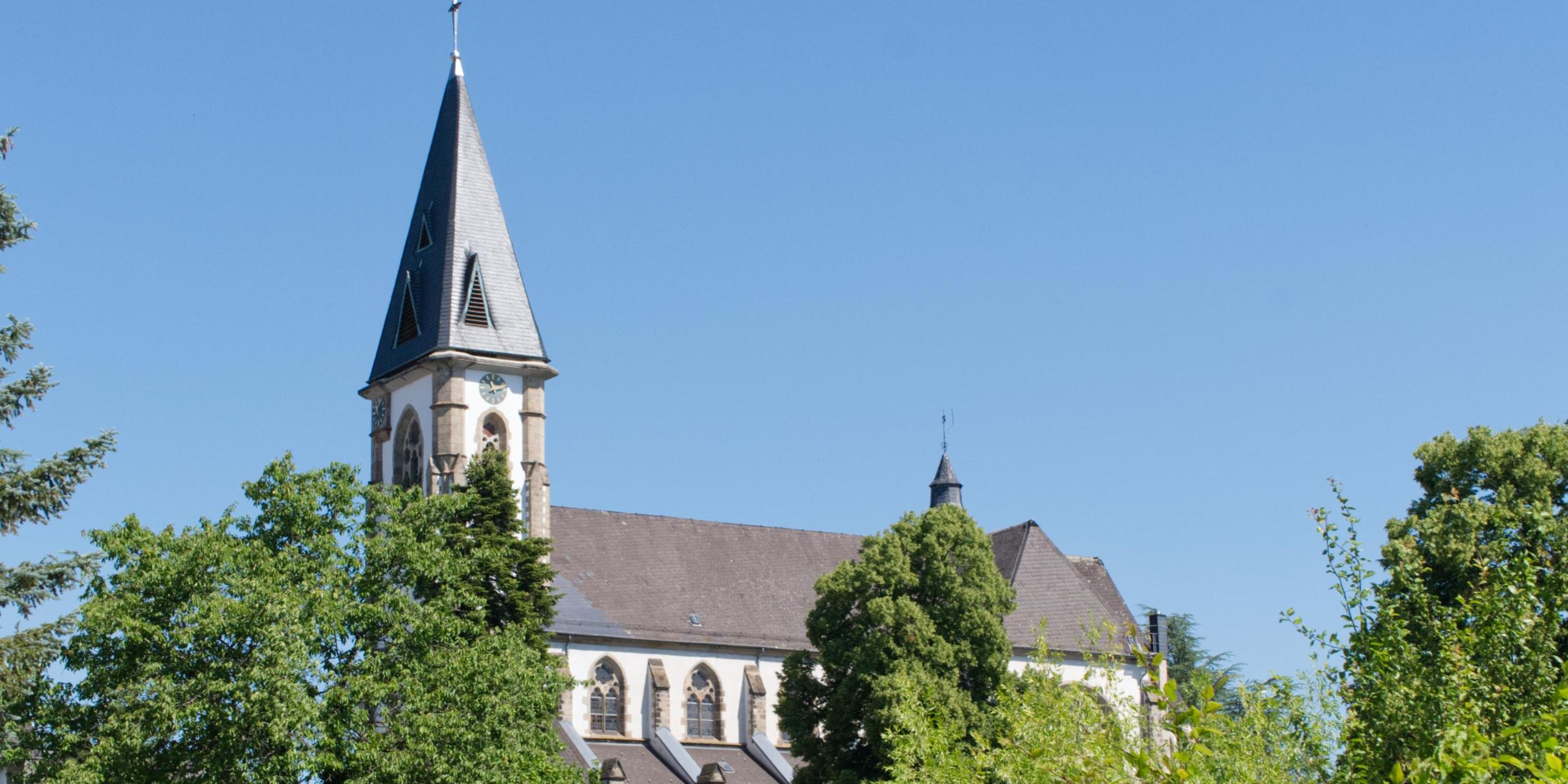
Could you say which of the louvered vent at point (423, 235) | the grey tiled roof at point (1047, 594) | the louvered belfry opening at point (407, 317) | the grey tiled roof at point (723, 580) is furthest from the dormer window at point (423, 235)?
the grey tiled roof at point (1047, 594)

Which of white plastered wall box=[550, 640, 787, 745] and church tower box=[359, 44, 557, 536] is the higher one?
church tower box=[359, 44, 557, 536]

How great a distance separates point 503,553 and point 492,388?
13198 millimetres

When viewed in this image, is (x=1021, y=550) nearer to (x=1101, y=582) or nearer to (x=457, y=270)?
(x=1101, y=582)

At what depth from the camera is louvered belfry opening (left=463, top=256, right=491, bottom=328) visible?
158ft

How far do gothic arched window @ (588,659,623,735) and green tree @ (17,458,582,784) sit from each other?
56.8 feet

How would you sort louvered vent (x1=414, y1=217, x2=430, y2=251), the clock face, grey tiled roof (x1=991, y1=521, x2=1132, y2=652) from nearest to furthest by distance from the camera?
the clock face, louvered vent (x1=414, y1=217, x2=430, y2=251), grey tiled roof (x1=991, y1=521, x2=1132, y2=652)

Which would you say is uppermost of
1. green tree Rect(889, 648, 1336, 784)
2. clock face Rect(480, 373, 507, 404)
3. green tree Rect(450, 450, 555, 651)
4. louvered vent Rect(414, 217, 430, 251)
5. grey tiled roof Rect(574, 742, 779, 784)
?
louvered vent Rect(414, 217, 430, 251)

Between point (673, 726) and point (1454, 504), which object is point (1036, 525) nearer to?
point (673, 726)

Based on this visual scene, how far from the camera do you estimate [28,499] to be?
20500 mm

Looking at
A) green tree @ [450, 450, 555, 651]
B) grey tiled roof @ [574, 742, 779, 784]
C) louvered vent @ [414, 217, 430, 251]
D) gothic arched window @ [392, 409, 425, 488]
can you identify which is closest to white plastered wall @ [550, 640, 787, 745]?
grey tiled roof @ [574, 742, 779, 784]

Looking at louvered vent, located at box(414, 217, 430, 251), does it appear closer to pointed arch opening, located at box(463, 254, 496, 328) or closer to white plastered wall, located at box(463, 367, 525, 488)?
pointed arch opening, located at box(463, 254, 496, 328)

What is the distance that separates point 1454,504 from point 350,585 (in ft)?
64.2

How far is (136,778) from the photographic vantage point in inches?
1046

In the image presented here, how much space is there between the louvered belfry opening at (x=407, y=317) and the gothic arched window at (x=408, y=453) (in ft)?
6.86
